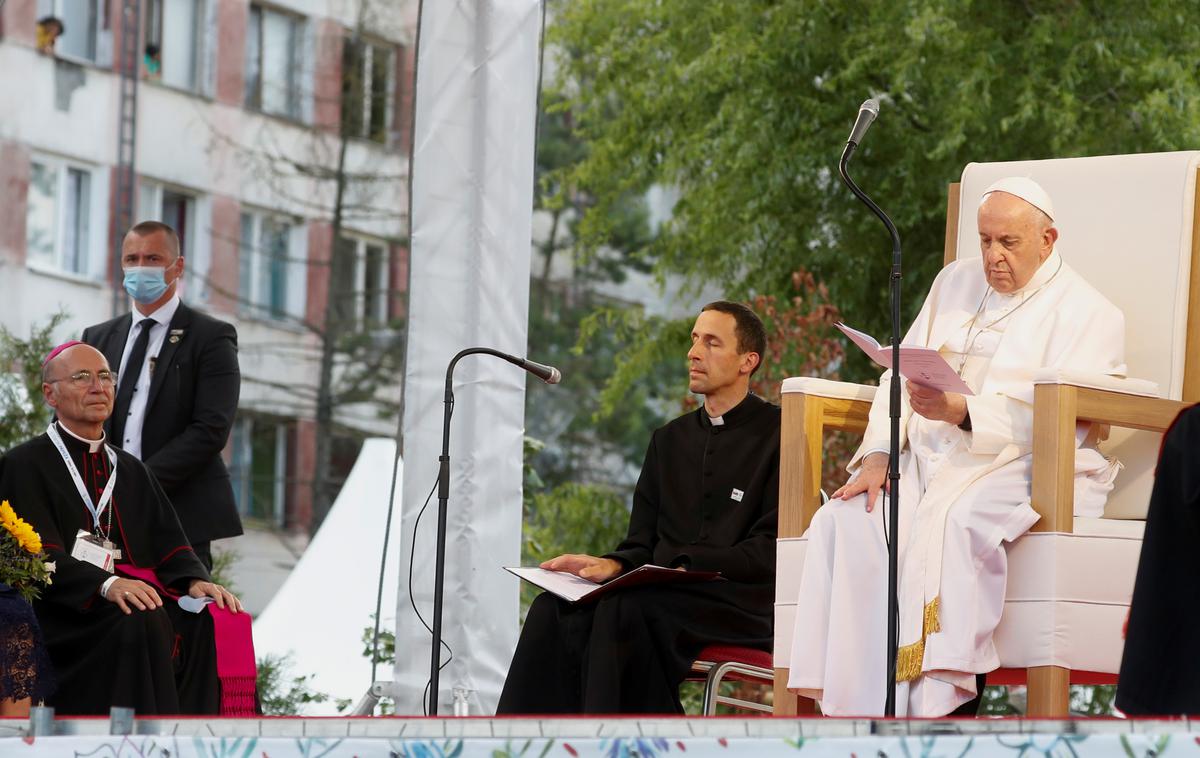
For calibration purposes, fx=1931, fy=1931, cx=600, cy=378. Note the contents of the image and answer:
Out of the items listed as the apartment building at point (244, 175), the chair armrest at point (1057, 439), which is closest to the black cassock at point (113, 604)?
the chair armrest at point (1057, 439)

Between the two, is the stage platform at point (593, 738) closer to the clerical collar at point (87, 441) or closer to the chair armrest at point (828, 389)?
the chair armrest at point (828, 389)

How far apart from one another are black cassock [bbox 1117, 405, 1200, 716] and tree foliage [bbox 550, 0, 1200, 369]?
7849 mm

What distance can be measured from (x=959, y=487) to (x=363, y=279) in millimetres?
21490

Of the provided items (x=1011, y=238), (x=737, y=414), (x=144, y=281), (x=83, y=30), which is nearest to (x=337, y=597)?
(x=144, y=281)

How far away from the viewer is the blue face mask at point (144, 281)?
20.6ft

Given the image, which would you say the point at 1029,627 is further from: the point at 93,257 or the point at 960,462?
the point at 93,257

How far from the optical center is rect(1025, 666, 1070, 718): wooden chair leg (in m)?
4.74

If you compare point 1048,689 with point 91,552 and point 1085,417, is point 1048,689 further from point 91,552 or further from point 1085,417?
point 91,552

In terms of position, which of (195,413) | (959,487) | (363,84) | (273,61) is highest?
(273,61)

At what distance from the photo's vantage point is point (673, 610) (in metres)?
5.27

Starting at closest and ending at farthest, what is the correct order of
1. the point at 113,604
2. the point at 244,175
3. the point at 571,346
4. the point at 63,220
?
the point at 113,604 → the point at 63,220 → the point at 244,175 → the point at 571,346

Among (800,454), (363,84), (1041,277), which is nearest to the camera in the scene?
(800,454)

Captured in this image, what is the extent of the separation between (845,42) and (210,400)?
7530 mm

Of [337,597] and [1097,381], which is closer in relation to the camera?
[1097,381]
